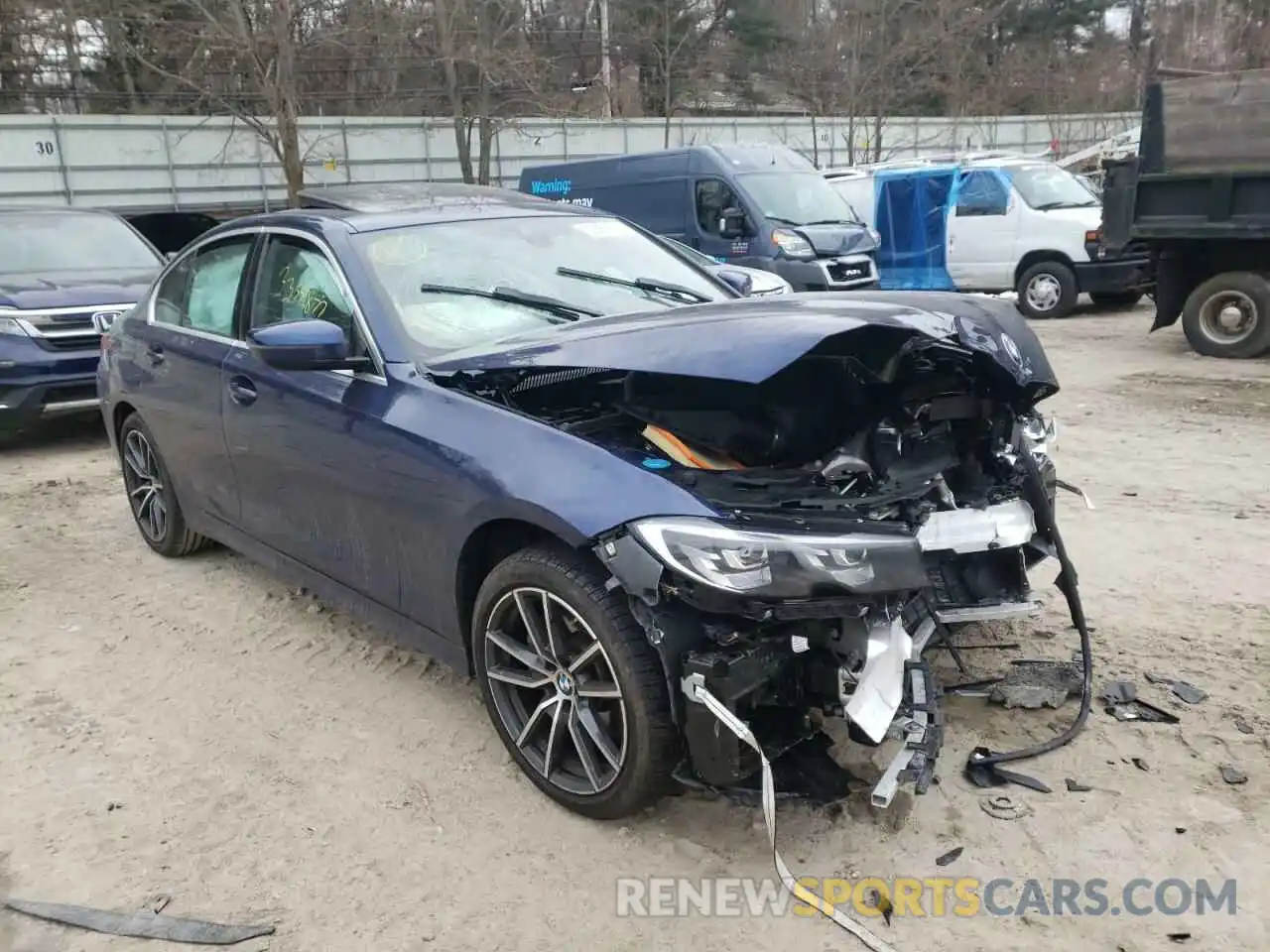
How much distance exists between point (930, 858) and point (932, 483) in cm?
106

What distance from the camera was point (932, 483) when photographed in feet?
10.0

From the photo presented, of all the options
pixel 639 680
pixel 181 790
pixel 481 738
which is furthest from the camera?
pixel 481 738

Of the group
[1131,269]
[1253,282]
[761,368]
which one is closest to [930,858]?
[761,368]

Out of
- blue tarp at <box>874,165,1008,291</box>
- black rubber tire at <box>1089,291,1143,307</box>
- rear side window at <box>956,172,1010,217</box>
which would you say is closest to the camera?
black rubber tire at <box>1089,291,1143,307</box>

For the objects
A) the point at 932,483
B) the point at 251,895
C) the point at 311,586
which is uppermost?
the point at 932,483

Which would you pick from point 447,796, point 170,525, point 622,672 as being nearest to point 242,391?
point 170,525

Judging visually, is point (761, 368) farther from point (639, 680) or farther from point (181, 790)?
point (181, 790)

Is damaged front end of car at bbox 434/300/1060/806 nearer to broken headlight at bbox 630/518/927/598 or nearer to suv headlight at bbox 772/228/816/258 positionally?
broken headlight at bbox 630/518/927/598

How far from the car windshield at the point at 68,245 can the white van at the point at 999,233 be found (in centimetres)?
984

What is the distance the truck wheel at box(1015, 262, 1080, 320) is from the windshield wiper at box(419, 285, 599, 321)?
10885mm

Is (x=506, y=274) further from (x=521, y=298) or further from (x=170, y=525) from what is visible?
(x=170, y=525)

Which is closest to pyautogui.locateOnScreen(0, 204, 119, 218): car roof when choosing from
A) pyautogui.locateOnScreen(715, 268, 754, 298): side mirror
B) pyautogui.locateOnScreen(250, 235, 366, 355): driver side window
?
pyautogui.locateOnScreen(250, 235, 366, 355): driver side window

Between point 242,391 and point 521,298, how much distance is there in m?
1.24

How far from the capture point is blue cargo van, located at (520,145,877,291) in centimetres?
1188
